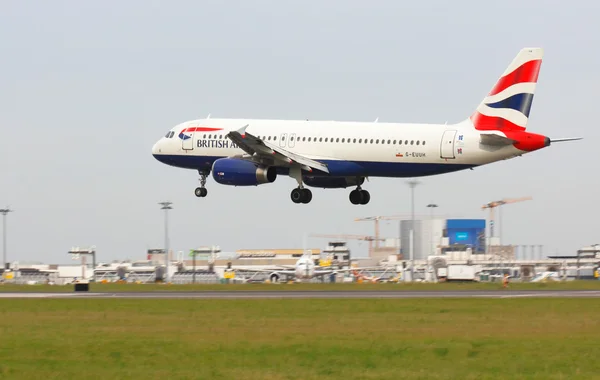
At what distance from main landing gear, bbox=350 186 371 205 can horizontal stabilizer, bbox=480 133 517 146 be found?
1218cm

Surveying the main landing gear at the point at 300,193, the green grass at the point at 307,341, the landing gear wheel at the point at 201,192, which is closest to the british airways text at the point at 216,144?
the landing gear wheel at the point at 201,192

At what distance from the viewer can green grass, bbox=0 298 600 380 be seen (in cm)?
2872

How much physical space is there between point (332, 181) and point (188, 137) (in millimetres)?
10655

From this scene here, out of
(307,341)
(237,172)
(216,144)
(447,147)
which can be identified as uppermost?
(216,144)

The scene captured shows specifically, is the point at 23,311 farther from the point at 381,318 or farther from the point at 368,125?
the point at 368,125

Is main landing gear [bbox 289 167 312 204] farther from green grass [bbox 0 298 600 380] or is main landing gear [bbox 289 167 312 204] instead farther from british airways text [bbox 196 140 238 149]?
green grass [bbox 0 298 600 380]

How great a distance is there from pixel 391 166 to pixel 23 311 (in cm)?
2691

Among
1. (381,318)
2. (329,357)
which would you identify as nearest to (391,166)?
(381,318)

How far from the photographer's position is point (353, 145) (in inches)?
2726

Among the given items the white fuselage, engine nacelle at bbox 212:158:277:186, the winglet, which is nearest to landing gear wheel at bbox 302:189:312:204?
the white fuselage

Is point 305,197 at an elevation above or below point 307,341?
above

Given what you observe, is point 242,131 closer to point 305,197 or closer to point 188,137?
point 188,137

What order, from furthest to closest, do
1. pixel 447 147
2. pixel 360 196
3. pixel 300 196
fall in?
pixel 360 196 → pixel 300 196 → pixel 447 147

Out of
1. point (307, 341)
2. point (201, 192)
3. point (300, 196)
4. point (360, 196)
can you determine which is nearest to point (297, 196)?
point (300, 196)
